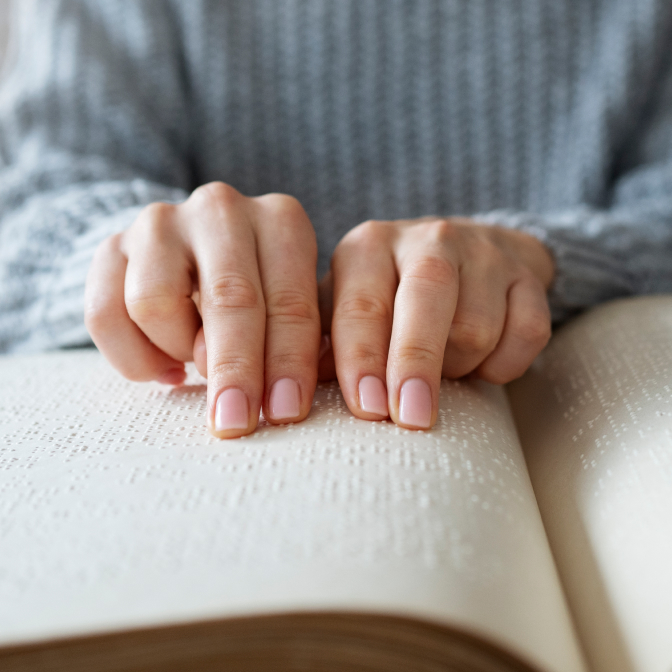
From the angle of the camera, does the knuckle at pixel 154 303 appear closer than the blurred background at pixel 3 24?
Yes

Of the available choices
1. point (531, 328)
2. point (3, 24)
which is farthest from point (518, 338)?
point (3, 24)

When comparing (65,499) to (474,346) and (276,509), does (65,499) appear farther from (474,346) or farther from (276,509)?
(474,346)

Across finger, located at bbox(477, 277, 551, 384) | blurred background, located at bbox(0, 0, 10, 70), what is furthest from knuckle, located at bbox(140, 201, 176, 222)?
blurred background, located at bbox(0, 0, 10, 70)

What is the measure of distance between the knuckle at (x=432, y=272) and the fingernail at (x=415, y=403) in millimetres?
65

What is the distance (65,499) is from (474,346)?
24 cm

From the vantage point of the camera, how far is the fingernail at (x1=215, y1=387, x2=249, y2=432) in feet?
0.93

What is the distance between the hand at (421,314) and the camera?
306 mm

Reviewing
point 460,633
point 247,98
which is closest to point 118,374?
point 460,633

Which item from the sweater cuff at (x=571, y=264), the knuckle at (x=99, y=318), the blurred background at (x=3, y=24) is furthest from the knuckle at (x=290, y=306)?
the blurred background at (x=3, y=24)

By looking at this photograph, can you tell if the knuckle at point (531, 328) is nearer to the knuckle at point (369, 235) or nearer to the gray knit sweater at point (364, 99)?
the knuckle at point (369, 235)

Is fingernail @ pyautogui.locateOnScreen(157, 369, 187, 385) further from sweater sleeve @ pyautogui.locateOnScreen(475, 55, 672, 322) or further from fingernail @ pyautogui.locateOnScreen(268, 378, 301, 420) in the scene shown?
sweater sleeve @ pyautogui.locateOnScreen(475, 55, 672, 322)

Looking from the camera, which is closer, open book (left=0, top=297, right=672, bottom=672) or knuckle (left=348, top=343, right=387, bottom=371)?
open book (left=0, top=297, right=672, bottom=672)

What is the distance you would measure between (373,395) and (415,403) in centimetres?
2

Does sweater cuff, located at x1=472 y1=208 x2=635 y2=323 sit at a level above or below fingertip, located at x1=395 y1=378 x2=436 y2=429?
below
